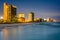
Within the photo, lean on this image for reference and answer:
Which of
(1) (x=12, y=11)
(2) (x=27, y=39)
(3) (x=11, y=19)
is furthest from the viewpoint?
(1) (x=12, y=11)

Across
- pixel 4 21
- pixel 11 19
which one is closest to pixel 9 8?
pixel 11 19

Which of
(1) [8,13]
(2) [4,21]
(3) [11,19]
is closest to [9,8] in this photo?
(1) [8,13]

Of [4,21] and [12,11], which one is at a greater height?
[12,11]

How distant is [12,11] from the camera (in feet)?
155

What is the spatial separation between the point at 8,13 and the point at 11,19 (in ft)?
9.93

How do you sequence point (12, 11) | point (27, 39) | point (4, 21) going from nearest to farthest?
1. point (27, 39)
2. point (4, 21)
3. point (12, 11)

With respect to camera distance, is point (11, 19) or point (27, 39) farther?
point (11, 19)

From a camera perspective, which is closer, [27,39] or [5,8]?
[27,39]

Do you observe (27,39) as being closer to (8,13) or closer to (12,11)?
(8,13)

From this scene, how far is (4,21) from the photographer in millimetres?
37125

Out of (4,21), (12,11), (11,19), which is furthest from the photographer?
(12,11)

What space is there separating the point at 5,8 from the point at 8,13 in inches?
82.3

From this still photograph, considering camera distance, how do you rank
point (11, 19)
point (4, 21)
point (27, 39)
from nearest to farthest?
point (27, 39)
point (4, 21)
point (11, 19)

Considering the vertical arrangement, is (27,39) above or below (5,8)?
below
